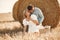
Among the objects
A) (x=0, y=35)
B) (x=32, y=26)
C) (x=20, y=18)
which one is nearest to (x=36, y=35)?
(x=32, y=26)

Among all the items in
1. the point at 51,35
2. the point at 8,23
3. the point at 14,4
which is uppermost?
the point at 14,4

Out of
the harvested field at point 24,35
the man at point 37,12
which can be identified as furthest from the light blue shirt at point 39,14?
the harvested field at point 24,35

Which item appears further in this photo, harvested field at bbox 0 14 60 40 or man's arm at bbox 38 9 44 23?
man's arm at bbox 38 9 44 23

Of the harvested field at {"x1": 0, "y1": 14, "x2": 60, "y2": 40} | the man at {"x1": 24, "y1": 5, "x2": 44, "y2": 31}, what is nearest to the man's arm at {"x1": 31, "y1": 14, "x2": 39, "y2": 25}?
the man at {"x1": 24, "y1": 5, "x2": 44, "y2": 31}

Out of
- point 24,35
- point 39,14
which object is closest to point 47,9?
point 39,14

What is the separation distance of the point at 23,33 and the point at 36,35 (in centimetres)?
14

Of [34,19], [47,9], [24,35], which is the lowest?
[24,35]

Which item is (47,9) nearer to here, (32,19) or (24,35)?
Answer: (32,19)

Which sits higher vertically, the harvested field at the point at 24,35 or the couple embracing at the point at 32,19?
the couple embracing at the point at 32,19

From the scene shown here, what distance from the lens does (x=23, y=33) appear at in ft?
6.20

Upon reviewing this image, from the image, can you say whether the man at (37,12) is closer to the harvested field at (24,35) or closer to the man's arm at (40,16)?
the man's arm at (40,16)

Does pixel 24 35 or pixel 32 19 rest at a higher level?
pixel 32 19

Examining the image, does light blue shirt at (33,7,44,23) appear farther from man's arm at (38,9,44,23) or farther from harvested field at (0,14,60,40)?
harvested field at (0,14,60,40)

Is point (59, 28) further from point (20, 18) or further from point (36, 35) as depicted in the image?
point (20, 18)
